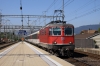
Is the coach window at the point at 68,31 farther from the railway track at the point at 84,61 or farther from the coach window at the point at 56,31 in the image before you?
the railway track at the point at 84,61

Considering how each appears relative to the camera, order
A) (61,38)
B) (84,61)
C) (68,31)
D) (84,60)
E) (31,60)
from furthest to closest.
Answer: (68,31) → (61,38) → (84,60) → (84,61) → (31,60)

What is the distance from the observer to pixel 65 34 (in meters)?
20.1

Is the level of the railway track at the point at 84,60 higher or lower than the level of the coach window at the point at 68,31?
lower

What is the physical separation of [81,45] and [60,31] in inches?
952

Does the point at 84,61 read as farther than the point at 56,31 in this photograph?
No

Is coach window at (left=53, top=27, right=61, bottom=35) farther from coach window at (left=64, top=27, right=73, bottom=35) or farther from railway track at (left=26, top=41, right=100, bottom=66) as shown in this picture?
railway track at (left=26, top=41, right=100, bottom=66)

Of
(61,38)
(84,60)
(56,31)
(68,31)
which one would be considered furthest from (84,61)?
(56,31)

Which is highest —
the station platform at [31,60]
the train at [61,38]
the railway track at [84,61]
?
the train at [61,38]

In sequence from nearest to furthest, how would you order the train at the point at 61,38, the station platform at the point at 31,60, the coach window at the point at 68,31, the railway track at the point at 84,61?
1. the station platform at the point at 31,60
2. the railway track at the point at 84,61
3. the train at the point at 61,38
4. the coach window at the point at 68,31

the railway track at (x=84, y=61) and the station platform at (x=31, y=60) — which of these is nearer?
the station platform at (x=31, y=60)

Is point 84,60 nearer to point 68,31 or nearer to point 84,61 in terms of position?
point 84,61

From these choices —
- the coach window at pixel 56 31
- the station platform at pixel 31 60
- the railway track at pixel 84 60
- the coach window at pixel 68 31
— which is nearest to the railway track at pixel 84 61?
the railway track at pixel 84 60

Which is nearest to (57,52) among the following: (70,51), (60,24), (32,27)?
(70,51)

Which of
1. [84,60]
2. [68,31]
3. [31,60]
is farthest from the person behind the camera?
[68,31]
